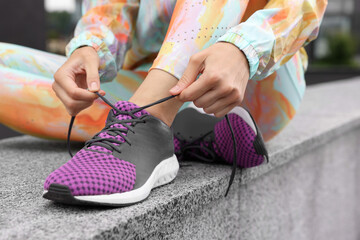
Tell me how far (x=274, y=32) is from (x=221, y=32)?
0.09 metres

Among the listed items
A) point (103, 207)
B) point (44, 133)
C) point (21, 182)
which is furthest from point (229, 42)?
point (44, 133)

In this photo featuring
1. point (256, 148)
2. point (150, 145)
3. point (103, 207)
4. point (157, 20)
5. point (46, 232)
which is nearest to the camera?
point (46, 232)

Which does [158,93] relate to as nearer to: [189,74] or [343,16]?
[189,74]

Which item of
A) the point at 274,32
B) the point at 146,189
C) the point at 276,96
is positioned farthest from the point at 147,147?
the point at 276,96

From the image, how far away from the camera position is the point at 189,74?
71cm

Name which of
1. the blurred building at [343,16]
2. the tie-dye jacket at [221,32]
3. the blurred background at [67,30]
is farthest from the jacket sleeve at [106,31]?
the blurred building at [343,16]

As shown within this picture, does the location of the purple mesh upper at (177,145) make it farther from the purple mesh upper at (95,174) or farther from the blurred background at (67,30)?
the blurred background at (67,30)

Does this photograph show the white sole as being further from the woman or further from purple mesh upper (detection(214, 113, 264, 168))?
purple mesh upper (detection(214, 113, 264, 168))

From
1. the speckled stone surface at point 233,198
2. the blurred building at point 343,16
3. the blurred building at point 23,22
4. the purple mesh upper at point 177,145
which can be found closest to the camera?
the speckled stone surface at point 233,198

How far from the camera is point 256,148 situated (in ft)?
2.97

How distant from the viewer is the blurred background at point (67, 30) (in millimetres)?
2781

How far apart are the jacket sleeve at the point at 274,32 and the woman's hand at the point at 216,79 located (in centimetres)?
2

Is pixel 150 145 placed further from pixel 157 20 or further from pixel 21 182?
pixel 157 20

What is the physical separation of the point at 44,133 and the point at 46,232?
0.72 metres
